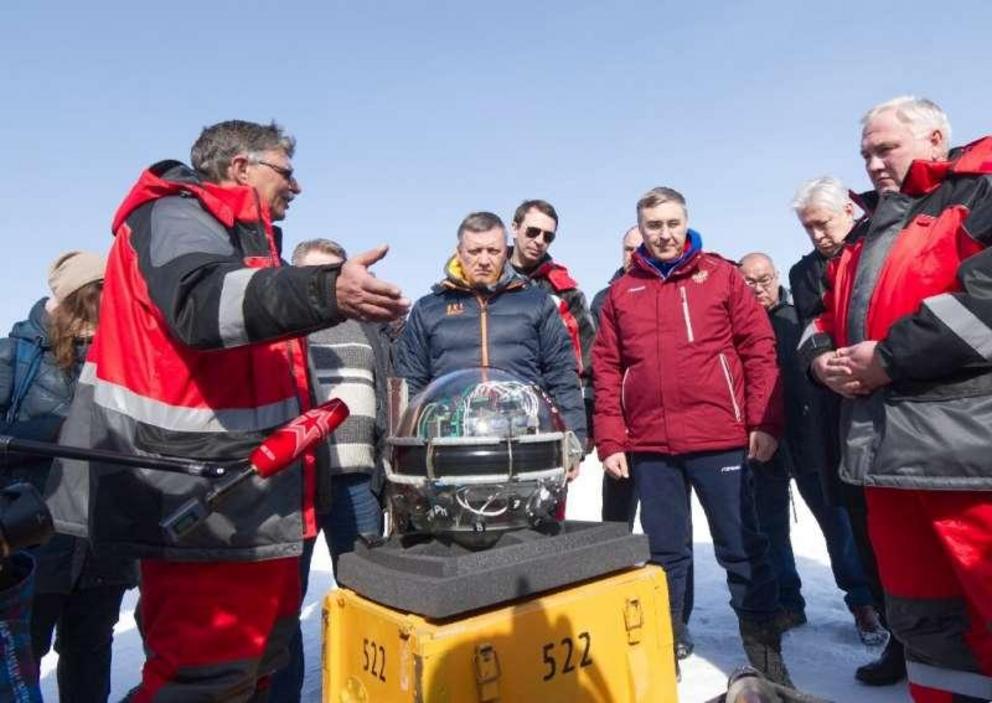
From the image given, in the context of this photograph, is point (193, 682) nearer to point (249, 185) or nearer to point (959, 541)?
point (249, 185)

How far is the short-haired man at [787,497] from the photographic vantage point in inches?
175

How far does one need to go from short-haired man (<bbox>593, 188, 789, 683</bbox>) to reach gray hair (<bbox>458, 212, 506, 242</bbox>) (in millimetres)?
742

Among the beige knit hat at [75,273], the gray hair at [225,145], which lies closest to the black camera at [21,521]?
the gray hair at [225,145]

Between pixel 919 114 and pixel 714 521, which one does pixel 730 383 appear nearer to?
pixel 714 521

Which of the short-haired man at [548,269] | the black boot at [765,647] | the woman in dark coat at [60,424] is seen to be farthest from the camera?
the short-haired man at [548,269]

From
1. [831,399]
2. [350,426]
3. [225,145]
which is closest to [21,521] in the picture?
[225,145]

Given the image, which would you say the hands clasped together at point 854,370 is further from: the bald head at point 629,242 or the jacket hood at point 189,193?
the bald head at point 629,242

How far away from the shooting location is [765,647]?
3.50 meters

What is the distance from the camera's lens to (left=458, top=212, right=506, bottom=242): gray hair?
3783 millimetres

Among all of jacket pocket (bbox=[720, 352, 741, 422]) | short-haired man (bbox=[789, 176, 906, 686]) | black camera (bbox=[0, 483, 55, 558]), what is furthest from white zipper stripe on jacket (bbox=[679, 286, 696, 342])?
black camera (bbox=[0, 483, 55, 558])

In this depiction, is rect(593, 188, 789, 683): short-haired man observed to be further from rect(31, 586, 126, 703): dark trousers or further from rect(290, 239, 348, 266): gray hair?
rect(31, 586, 126, 703): dark trousers

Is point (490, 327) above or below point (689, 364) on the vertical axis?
above

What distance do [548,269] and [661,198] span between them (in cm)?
119

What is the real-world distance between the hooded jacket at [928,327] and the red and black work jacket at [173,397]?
6.12ft
